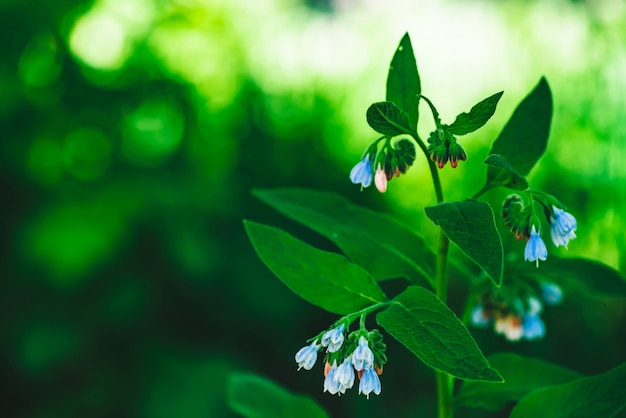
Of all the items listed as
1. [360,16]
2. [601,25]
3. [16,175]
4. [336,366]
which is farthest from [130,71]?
[336,366]

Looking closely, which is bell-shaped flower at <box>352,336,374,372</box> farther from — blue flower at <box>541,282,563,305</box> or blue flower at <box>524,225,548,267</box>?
blue flower at <box>541,282,563,305</box>

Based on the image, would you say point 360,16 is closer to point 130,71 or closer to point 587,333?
point 130,71

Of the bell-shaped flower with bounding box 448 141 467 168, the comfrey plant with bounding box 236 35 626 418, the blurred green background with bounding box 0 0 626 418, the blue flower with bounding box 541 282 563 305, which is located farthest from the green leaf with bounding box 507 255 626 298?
the blurred green background with bounding box 0 0 626 418

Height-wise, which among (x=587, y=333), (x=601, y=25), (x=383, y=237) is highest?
(x=601, y=25)

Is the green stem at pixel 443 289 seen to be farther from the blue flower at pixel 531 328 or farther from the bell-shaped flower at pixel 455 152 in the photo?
the blue flower at pixel 531 328

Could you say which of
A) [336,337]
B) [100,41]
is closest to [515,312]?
[336,337]

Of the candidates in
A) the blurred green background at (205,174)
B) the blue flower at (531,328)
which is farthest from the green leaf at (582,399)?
the blurred green background at (205,174)

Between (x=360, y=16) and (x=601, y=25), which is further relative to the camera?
(x=360, y=16)

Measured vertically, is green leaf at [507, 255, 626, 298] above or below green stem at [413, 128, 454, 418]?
above

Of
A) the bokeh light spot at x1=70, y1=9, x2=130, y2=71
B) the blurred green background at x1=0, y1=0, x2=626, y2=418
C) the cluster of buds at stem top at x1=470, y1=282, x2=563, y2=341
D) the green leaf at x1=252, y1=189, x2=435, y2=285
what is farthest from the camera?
the bokeh light spot at x1=70, y1=9, x2=130, y2=71
